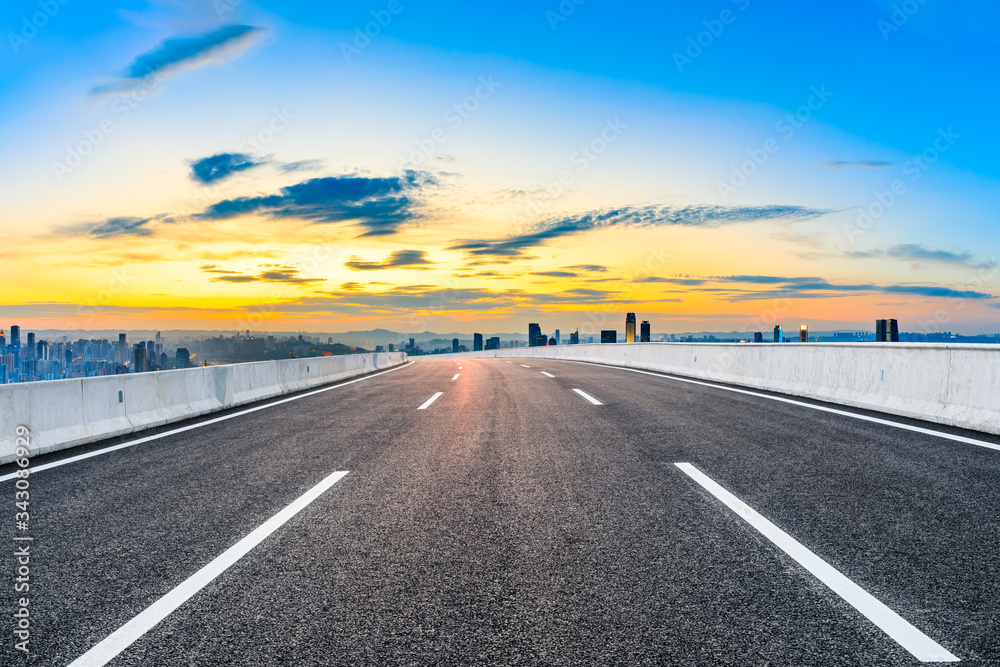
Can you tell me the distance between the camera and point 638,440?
777 cm

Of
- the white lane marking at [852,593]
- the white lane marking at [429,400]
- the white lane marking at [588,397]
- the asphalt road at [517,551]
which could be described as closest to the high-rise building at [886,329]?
the white lane marking at [588,397]

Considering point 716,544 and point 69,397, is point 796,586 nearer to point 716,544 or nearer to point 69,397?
point 716,544

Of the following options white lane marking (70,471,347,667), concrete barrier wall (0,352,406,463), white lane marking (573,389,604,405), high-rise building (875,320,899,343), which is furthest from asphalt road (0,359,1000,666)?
high-rise building (875,320,899,343)

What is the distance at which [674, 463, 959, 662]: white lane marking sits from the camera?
2.72 metres

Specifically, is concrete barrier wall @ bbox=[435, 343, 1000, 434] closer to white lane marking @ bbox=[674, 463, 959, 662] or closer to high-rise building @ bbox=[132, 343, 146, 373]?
white lane marking @ bbox=[674, 463, 959, 662]

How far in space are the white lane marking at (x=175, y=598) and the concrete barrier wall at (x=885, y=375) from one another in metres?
8.24

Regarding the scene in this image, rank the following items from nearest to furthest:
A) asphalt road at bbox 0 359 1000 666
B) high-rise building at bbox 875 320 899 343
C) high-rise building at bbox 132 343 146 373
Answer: asphalt road at bbox 0 359 1000 666
high-rise building at bbox 132 343 146 373
high-rise building at bbox 875 320 899 343

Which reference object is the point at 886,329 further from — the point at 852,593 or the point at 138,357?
the point at 852,593

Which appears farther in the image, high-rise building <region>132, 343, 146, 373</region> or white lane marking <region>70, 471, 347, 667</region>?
high-rise building <region>132, 343, 146, 373</region>

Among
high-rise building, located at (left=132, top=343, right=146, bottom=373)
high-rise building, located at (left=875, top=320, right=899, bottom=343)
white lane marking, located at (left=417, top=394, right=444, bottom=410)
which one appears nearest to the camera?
white lane marking, located at (left=417, top=394, right=444, bottom=410)

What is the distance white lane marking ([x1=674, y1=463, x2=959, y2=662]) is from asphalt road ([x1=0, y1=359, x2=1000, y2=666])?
6 centimetres

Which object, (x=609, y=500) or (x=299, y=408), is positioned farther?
(x=299, y=408)

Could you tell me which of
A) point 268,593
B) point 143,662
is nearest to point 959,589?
point 268,593

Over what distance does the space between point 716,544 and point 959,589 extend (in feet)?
4.05
